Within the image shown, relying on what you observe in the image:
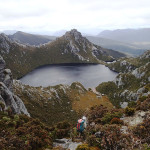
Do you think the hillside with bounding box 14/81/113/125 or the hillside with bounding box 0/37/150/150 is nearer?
the hillside with bounding box 0/37/150/150

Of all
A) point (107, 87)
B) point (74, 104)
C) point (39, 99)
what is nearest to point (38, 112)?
point (39, 99)

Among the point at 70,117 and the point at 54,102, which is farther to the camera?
the point at 54,102

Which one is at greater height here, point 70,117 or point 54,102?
point 54,102

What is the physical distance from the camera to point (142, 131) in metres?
15.8

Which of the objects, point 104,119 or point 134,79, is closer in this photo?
point 104,119

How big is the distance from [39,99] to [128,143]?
69601 millimetres

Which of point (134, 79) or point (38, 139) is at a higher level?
point (38, 139)

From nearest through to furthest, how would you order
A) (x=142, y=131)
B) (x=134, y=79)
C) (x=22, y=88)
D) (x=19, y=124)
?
(x=142, y=131) < (x=19, y=124) < (x=22, y=88) < (x=134, y=79)

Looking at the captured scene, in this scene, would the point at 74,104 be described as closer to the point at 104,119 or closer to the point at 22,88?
the point at 22,88

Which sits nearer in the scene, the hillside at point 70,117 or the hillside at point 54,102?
the hillside at point 70,117

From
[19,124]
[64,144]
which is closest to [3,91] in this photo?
[19,124]

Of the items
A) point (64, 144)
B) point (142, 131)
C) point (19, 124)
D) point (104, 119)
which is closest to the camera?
point (142, 131)

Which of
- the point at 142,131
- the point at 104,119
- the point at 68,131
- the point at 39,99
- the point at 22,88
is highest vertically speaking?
the point at 142,131

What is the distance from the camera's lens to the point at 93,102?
91.4 m
